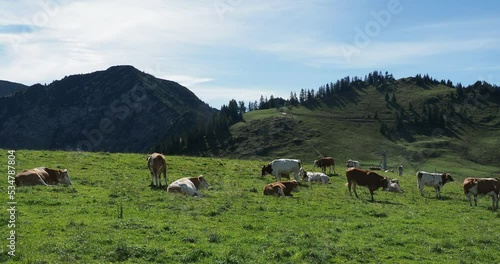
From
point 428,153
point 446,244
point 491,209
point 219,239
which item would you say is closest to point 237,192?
point 219,239

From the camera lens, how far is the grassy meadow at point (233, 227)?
12008mm

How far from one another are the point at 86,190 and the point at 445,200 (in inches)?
902

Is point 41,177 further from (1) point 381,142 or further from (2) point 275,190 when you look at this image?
(1) point 381,142

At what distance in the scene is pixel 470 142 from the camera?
179500 millimetres

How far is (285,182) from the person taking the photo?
1016 inches

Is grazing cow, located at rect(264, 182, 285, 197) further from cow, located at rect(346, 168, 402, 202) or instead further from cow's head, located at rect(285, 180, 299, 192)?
cow, located at rect(346, 168, 402, 202)

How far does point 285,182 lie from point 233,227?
10661 mm

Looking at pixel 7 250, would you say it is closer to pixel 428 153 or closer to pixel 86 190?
pixel 86 190

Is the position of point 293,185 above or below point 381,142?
below

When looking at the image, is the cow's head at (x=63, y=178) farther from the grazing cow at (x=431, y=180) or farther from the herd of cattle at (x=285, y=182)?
the grazing cow at (x=431, y=180)

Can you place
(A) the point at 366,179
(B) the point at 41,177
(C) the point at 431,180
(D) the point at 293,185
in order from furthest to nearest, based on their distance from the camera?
(C) the point at 431,180 < (A) the point at 366,179 < (D) the point at 293,185 < (B) the point at 41,177

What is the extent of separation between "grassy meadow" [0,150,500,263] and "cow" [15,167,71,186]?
963 millimetres

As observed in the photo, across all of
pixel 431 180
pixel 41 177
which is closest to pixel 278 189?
pixel 41 177

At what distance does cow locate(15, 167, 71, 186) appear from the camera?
A: 21.7m
